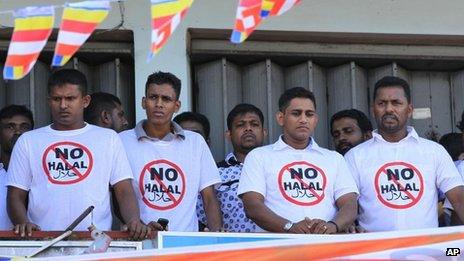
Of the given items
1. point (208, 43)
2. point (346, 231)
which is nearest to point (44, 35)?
point (346, 231)

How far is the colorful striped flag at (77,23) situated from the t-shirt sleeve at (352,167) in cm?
227

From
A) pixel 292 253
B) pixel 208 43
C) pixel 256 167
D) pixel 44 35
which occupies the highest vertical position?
pixel 208 43

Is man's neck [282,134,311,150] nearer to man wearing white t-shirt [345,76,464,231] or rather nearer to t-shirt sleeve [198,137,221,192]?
man wearing white t-shirt [345,76,464,231]

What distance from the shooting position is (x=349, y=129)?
7754 mm

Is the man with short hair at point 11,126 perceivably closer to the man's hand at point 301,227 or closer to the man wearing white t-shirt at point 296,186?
the man wearing white t-shirt at point 296,186

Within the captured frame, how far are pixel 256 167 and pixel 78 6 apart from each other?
74.8 inches

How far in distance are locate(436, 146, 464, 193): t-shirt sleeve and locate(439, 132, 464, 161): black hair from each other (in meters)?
1.17

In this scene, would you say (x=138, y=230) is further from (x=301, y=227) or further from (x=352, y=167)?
(x=352, y=167)

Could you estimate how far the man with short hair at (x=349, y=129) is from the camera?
25.2 ft

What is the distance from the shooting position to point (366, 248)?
4980 mm

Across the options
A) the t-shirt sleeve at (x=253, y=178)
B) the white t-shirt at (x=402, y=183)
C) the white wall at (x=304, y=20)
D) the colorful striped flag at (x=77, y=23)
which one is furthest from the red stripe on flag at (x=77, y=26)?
the white wall at (x=304, y=20)

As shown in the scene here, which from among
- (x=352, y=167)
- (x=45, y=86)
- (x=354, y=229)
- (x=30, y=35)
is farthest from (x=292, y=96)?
(x=45, y=86)

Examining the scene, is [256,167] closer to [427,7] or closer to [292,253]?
[292,253]

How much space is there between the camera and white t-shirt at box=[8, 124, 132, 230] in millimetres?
6215
